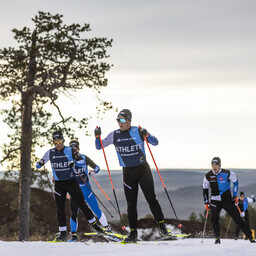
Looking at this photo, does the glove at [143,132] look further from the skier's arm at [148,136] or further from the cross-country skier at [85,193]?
the cross-country skier at [85,193]

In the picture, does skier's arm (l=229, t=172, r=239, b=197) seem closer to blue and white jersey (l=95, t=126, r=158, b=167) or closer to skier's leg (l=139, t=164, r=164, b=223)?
skier's leg (l=139, t=164, r=164, b=223)

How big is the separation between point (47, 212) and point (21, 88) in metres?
9.51

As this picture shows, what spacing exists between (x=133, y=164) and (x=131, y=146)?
36 centimetres

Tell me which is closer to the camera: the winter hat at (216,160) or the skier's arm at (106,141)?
the skier's arm at (106,141)

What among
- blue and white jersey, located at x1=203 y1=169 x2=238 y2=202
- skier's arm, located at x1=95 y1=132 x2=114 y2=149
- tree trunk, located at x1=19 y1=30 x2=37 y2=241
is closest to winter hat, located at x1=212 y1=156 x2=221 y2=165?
blue and white jersey, located at x1=203 y1=169 x2=238 y2=202

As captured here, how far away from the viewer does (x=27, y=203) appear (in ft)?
65.2

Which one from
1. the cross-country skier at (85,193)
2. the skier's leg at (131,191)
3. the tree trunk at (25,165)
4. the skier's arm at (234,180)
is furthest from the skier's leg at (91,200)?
the tree trunk at (25,165)

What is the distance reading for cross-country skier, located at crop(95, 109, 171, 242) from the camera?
922 centimetres

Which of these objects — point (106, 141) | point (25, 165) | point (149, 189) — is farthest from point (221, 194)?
point (25, 165)

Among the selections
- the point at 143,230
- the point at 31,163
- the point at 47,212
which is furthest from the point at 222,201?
the point at 47,212

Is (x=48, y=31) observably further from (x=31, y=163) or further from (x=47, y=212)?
(x=47, y=212)

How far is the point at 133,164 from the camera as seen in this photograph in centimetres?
926

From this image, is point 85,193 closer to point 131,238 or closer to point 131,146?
point 131,238

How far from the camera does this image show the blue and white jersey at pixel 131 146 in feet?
30.2
